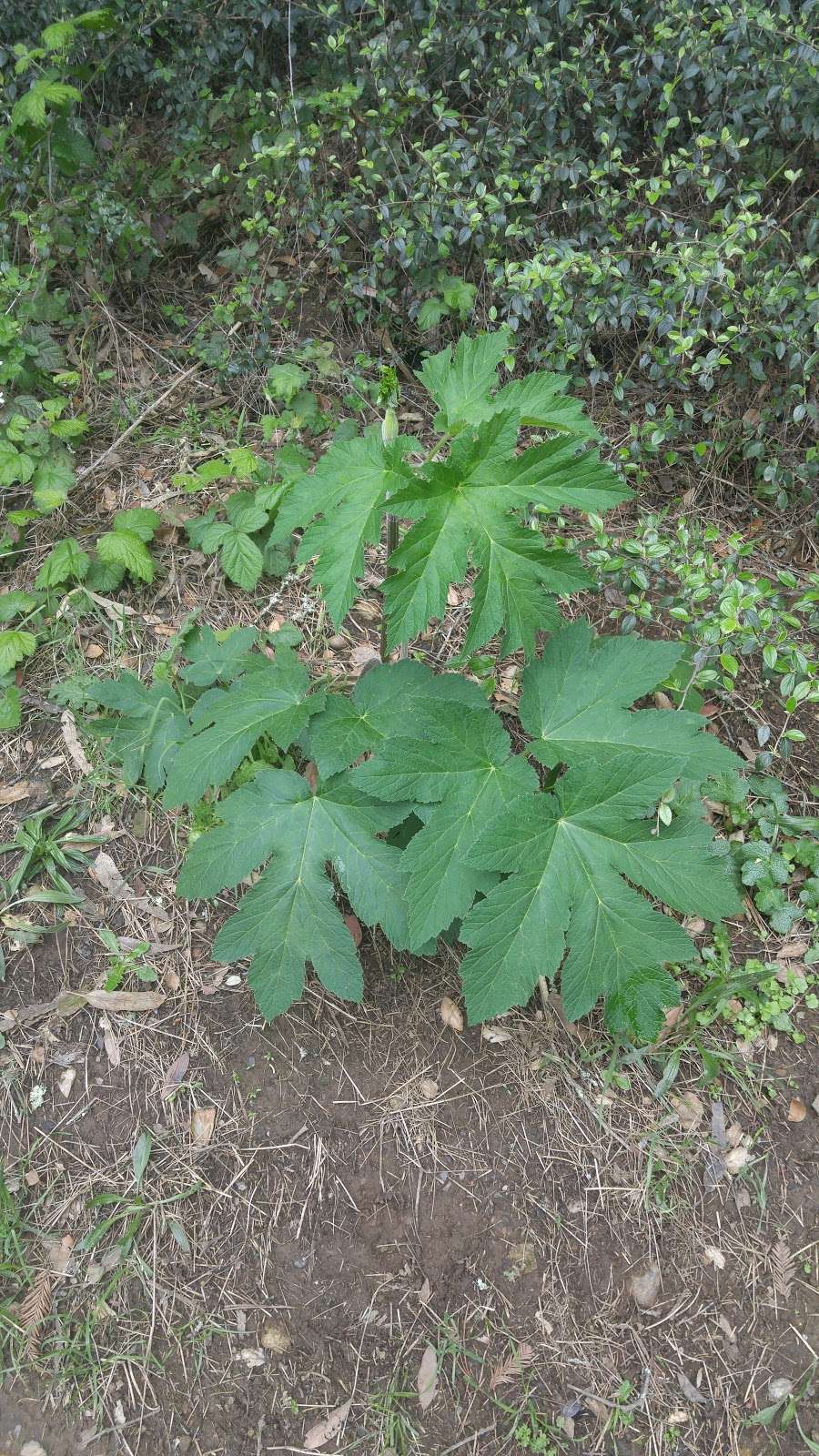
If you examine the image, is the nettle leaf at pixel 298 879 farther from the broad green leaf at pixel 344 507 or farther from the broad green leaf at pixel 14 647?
the broad green leaf at pixel 14 647

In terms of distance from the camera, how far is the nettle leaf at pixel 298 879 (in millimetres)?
1845

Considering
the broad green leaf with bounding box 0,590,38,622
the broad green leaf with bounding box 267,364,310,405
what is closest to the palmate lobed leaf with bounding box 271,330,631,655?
the broad green leaf with bounding box 0,590,38,622

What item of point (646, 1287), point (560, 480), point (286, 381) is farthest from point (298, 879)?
point (286, 381)

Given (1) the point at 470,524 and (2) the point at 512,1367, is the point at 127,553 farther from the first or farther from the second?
(2) the point at 512,1367

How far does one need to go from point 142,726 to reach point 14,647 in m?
Result: 0.63

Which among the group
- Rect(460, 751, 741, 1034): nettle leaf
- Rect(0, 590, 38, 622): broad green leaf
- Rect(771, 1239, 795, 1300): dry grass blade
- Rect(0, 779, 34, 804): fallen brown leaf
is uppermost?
Rect(0, 590, 38, 622): broad green leaf

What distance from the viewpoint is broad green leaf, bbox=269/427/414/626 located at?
1.65 metres

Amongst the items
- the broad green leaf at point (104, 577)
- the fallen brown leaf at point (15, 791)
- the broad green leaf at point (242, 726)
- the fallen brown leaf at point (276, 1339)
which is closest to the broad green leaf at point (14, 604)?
the broad green leaf at point (104, 577)

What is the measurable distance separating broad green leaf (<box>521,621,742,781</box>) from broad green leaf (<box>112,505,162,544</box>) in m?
1.65

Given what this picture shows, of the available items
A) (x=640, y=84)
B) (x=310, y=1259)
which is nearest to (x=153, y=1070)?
(x=310, y=1259)

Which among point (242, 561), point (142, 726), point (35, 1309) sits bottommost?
point (35, 1309)

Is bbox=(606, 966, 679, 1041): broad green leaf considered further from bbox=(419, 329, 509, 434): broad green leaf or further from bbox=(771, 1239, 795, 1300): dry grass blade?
bbox=(419, 329, 509, 434): broad green leaf

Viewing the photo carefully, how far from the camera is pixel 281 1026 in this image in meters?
2.18

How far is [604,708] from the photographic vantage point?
1.90m
